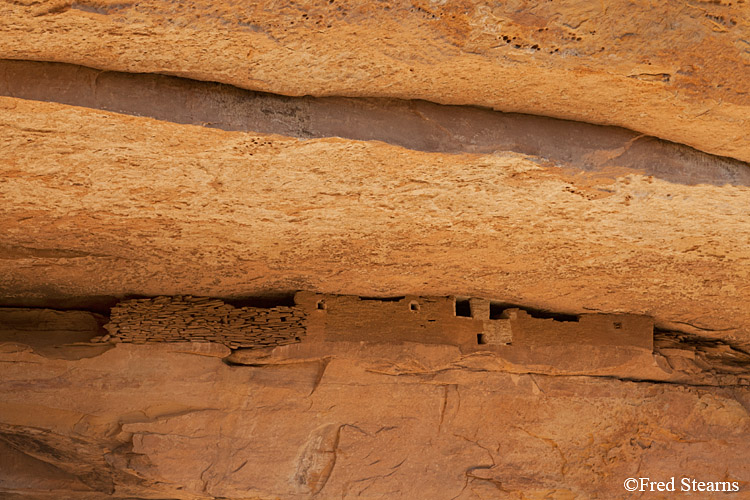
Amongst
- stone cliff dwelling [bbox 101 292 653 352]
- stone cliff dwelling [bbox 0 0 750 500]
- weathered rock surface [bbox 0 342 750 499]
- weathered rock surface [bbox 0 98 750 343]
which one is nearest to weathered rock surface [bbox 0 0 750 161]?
stone cliff dwelling [bbox 0 0 750 500]

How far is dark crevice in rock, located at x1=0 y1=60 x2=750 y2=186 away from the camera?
10.0ft

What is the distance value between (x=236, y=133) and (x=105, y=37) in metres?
0.71

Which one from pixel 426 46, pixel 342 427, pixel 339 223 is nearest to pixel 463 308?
pixel 342 427

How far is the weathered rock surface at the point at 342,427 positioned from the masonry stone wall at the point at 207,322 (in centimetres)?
10

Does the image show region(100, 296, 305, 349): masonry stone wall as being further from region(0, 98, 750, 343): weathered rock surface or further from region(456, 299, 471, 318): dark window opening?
region(456, 299, 471, 318): dark window opening

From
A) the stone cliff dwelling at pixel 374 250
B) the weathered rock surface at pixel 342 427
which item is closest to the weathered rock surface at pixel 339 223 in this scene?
the stone cliff dwelling at pixel 374 250

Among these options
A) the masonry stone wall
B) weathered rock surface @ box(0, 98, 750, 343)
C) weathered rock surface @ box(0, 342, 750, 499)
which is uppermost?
weathered rock surface @ box(0, 98, 750, 343)

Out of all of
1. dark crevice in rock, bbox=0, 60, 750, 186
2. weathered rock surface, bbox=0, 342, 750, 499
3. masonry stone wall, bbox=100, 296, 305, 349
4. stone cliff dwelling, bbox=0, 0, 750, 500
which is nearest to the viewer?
stone cliff dwelling, bbox=0, 0, 750, 500

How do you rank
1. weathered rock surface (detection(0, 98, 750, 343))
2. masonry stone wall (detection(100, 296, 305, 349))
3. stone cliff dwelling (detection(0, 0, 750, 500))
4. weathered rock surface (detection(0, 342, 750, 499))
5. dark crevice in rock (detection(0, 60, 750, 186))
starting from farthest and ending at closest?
1. masonry stone wall (detection(100, 296, 305, 349))
2. weathered rock surface (detection(0, 342, 750, 499))
3. weathered rock surface (detection(0, 98, 750, 343))
4. dark crevice in rock (detection(0, 60, 750, 186))
5. stone cliff dwelling (detection(0, 0, 750, 500))

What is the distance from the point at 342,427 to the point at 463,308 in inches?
54.5

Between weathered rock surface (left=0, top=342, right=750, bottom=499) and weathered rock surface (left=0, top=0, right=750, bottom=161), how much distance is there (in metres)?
2.79

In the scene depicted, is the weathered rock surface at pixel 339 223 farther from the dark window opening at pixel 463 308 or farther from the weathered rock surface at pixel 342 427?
the weathered rock surface at pixel 342 427

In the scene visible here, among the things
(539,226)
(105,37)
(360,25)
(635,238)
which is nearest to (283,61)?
(360,25)

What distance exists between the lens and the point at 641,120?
350 centimetres
